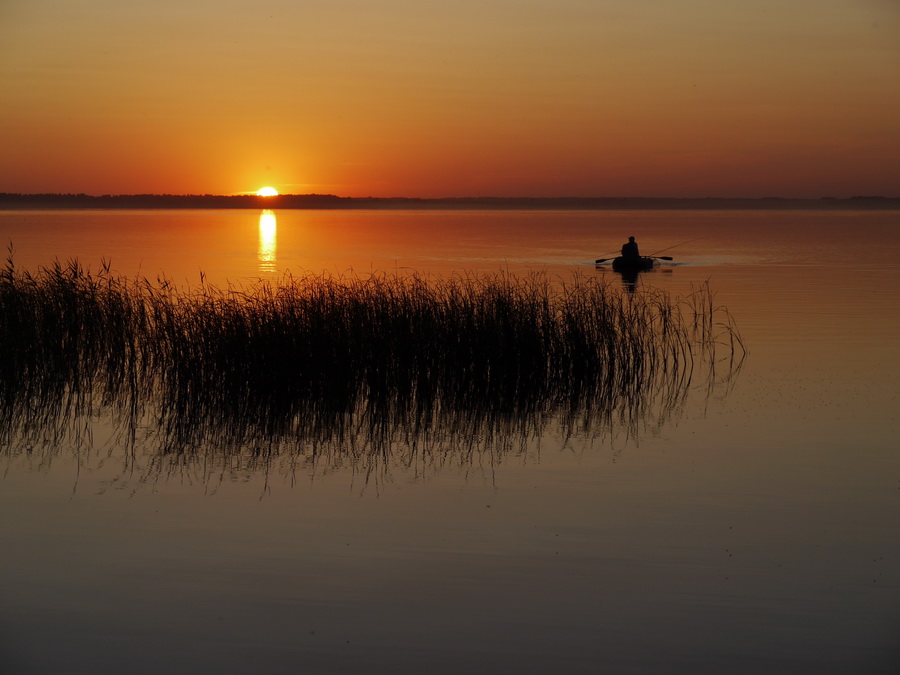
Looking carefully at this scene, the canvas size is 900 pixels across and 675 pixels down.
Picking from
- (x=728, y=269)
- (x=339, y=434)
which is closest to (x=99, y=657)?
(x=339, y=434)

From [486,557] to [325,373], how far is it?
5291 mm

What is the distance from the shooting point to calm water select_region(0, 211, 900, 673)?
5.10 m

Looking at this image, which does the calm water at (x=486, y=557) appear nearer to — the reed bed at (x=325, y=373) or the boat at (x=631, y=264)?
the reed bed at (x=325, y=373)

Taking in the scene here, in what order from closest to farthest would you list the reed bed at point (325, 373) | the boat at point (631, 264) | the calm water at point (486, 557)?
the calm water at point (486, 557) < the reed bed at point (325, 373) < the boat at point (631, 264)

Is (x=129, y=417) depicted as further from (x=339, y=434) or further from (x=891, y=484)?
(x=891, y=484)

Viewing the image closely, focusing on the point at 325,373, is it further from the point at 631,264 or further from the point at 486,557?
the point at 631,264

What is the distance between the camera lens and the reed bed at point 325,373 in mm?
9719

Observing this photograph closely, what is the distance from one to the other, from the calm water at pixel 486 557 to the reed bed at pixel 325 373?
2.03 feet

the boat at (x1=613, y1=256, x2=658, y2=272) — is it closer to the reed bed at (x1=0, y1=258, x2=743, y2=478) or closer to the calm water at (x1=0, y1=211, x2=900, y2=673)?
the reed bed at (x1=0, y1=258, x2=743, y2=478)

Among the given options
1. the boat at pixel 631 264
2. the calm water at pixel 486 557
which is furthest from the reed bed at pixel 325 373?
the boat at pixel 631 264

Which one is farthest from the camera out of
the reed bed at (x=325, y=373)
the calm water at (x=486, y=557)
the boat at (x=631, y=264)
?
the boat at (x=631, y=264)

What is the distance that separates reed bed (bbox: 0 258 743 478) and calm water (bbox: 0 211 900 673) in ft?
2.03

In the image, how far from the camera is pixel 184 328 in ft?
38.6

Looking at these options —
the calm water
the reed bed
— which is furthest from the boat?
the calm water
